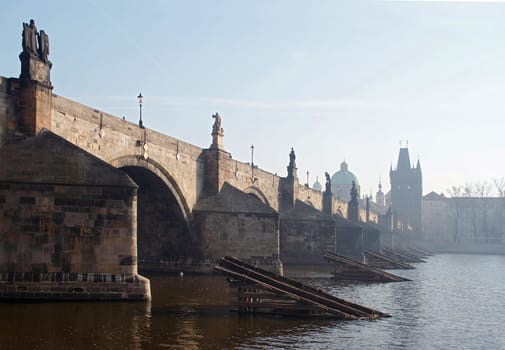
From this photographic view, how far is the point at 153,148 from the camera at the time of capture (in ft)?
112

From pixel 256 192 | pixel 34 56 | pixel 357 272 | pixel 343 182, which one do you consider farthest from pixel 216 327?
pixel 343 182

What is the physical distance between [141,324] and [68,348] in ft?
11.5

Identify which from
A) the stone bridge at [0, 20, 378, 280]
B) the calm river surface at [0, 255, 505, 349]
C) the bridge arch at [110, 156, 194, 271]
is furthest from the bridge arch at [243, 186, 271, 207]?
the calm river surface at [0, 255, 505, 349]

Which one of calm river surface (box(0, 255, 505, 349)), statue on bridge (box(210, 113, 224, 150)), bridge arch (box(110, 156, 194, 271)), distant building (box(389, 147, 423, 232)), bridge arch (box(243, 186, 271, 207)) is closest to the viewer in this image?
calm river surface (box(0, 255, 505, 349))

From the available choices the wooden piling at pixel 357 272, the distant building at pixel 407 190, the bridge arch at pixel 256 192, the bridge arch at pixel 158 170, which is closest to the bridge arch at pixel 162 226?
Answer: the bridge arch at pixel 158 170

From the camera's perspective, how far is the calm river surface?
638 inches

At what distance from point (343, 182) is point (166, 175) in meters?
147

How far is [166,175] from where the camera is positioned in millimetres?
35875

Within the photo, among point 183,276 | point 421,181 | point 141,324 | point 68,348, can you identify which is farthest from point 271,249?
point 421,181

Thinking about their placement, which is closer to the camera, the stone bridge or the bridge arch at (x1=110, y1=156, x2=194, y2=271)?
the stone bridge

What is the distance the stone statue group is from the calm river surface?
30.7ft

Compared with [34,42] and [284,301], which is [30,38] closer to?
[34,42]

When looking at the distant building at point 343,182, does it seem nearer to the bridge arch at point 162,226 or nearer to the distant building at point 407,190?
the distant building at point 407,190

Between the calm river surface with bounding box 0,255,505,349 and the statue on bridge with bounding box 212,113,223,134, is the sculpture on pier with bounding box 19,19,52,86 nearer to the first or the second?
the calm river surface with bounding box 0,255,505,349
